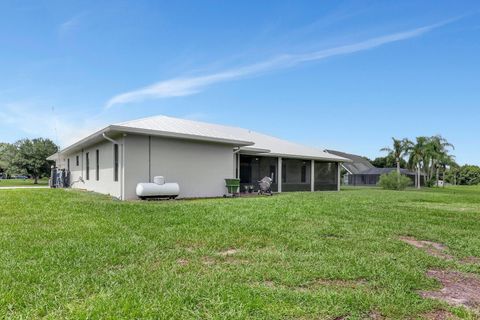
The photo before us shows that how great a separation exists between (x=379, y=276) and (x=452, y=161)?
204ft

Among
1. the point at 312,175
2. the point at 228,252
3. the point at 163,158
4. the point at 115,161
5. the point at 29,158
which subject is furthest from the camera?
the point at 29,158

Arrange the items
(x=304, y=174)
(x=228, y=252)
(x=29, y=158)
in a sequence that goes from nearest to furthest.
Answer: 1. (x=228, y=252)
2. (x=304, y=174)
3. (x=29, y=158)

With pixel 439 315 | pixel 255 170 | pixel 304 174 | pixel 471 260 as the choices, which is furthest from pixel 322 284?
pixel 304 174

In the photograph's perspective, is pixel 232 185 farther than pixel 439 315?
Yes

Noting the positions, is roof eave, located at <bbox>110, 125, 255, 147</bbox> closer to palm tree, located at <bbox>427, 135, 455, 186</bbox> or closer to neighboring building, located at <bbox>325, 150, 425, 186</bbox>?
neighboring building, located at <bbox>325, 150, 425, 186</bbox>

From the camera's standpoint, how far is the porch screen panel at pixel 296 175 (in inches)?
939

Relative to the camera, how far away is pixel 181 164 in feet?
48.7

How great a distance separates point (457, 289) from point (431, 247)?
85.6 inches

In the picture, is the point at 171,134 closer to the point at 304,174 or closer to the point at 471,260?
the point at 471,260

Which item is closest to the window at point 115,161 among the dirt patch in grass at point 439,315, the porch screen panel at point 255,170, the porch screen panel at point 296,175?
the porch screen panel at point 255,170

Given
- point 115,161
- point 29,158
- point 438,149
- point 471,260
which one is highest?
point 438,149

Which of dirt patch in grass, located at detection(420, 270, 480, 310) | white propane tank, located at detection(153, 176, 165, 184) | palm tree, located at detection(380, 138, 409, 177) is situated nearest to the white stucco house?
white propane tank, located at detection(153, 176, 165, 184)

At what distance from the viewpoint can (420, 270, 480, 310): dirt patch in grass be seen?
3237 mm

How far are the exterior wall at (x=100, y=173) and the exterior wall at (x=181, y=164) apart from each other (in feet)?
3.39
